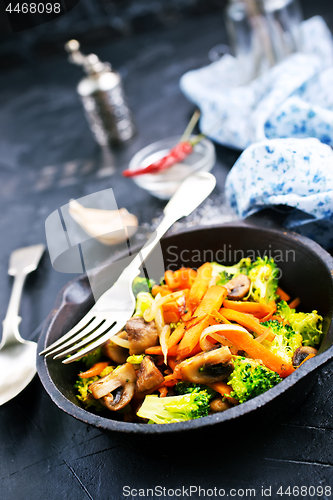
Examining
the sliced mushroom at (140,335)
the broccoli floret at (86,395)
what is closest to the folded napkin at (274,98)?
the sliced mushroom at (140,335)

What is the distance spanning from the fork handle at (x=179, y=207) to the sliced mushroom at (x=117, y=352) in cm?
26

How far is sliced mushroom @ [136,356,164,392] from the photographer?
51.3 inches

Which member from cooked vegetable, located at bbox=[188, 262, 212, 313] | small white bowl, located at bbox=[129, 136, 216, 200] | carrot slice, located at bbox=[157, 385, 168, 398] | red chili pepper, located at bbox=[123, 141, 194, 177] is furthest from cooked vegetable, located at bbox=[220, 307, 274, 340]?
red chili pepper, located at bbox=[123, 141, 194, 177]

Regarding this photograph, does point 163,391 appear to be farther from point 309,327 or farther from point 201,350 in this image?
point 309,327

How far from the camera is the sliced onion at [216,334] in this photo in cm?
130

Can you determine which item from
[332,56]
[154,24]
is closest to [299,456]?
[332,56]

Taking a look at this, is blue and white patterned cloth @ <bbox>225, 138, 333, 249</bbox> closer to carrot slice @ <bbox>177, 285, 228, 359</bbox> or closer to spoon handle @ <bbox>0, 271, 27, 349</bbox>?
carrot slice @ <bbox>177, 285, 228, 359</bbox>

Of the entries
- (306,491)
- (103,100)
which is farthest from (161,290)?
(103,100)

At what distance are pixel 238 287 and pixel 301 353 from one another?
35 cm

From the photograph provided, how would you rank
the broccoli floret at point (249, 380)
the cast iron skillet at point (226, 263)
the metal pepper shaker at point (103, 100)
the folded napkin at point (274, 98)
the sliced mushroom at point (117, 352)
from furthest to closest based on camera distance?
the metal pepper shaker at point (103, 100) < the folded napkin at point (274, 98) < the sliced mushroom at point (117, 352) < the broccoli floret at point (249, 380) < the cast iron skillet at point (226, 263)

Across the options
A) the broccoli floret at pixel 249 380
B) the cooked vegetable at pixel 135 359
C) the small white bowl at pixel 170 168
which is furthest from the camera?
the small white bowl at pixel 170 168

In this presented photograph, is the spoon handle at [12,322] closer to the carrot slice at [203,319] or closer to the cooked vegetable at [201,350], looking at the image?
the cooked vegetable at [201,350]

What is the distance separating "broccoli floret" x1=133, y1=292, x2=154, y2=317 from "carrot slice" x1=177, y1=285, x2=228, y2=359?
0.78 ft

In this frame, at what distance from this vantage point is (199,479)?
1.27 meters
